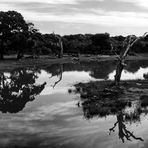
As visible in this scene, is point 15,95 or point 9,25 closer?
point 15,95

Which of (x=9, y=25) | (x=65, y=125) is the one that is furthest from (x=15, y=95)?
(x=9, y=25)

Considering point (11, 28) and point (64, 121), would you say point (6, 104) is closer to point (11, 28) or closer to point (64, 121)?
point (64, 121)

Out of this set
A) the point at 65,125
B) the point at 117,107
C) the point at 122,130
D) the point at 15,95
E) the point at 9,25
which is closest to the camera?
the point at 122,130

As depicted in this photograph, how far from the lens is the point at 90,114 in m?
24.8

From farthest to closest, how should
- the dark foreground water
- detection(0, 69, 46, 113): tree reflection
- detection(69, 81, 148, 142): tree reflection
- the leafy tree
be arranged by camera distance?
1. the leafy tree
2. detection(0, 69, 46, 113): tree reflection
3. detection(69, 81, 148, 142): tree reflection
4. the dark foreground water

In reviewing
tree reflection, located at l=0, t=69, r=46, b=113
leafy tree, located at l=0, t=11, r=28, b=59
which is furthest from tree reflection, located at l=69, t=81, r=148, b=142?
leafy tree, located at l=0, t=11, r=28, b=59

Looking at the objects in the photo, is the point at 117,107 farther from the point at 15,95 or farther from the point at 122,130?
→ the point at 15,95

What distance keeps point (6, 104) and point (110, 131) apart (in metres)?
12.7

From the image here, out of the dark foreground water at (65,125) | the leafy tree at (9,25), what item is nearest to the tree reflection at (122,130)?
the dark foreground water at (65,125)

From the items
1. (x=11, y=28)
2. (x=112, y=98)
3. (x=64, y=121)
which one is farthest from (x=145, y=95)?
(x=11, y=28)

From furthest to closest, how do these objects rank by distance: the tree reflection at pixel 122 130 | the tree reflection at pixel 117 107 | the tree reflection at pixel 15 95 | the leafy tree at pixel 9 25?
the leafy tree at pixel 9 25, the tree reflection at pixel 15 95, the tree reflection at pixel 117 107, the tree reflection at pixel 122 130

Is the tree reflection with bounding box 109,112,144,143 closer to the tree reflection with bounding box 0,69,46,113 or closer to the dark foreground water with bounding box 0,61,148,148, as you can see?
the dark foreground water with bounding box 0,61,148,148

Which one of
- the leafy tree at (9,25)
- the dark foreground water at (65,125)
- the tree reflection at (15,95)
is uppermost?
the leafy tree at (9,25)

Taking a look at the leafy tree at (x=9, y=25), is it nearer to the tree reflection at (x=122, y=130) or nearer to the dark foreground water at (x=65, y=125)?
the dark foreground water at (x=65, y=125)
